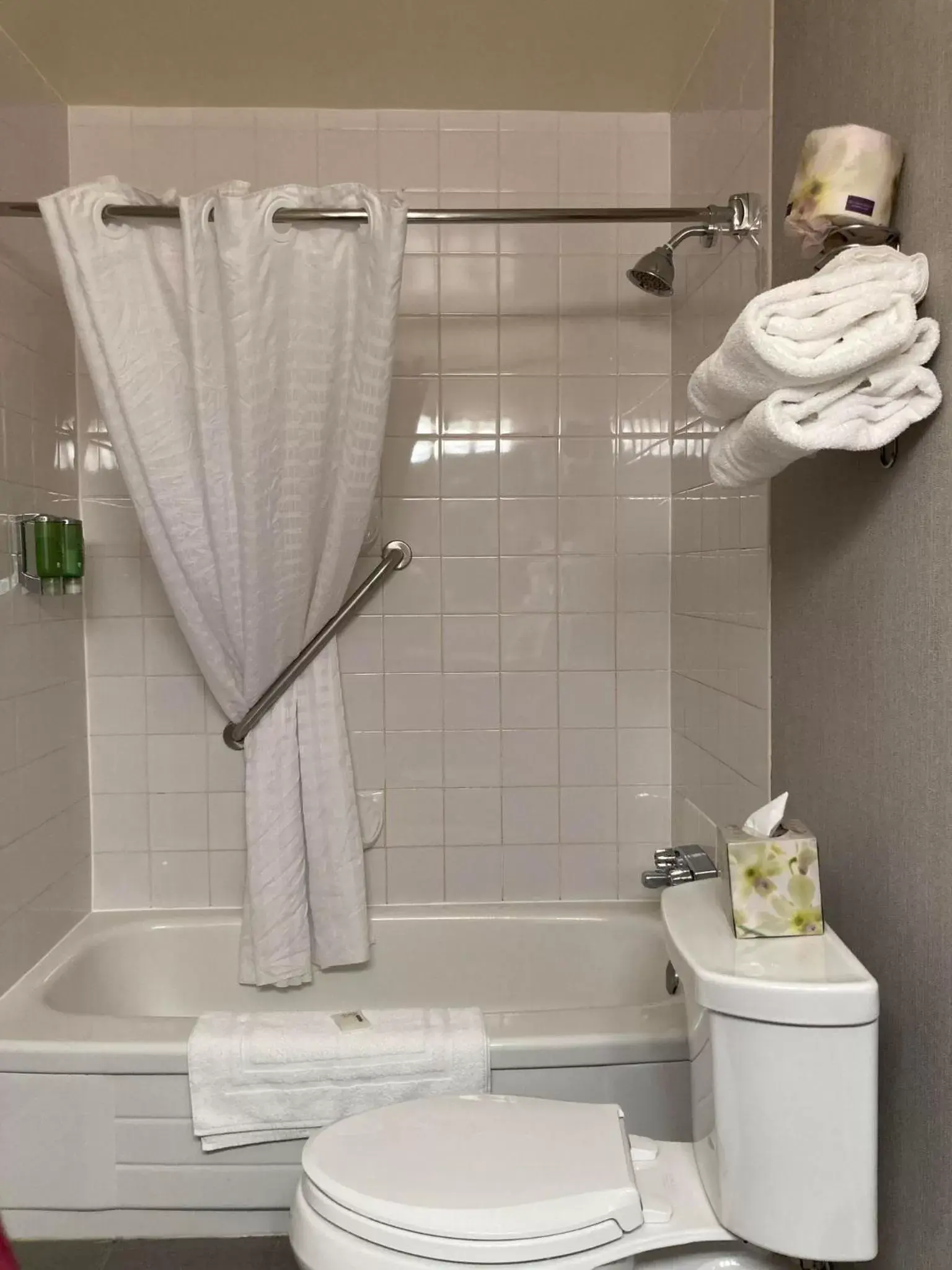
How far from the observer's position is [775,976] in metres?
1.17

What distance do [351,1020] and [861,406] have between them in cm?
133

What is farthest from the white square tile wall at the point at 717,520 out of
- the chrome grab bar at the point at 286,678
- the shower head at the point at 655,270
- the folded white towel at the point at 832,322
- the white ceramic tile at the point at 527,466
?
the chrome grab bar at the point at 286,678

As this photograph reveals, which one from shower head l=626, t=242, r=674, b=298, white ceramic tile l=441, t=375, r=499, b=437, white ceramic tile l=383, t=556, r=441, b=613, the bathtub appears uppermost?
shower head l=626, t=242, r=674, b=298

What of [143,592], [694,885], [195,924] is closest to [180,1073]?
[195,924]

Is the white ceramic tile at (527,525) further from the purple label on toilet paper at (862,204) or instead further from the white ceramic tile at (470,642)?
the purple label on toilet paper at (862,204)

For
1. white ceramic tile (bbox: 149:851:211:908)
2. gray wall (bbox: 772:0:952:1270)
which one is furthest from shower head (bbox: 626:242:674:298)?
white ceramic tile (bbox: 149:851:211:908)

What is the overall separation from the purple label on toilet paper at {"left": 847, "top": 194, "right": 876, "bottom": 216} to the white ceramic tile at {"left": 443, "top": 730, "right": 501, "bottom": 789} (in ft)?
4.97

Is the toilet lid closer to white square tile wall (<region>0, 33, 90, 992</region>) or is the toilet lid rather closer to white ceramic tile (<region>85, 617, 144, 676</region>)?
white square tile wall (<region>0, 33, 90, 992</region>)

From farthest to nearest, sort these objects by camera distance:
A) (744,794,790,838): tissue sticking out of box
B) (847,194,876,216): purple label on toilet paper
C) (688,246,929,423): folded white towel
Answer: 1. (744,794,790,838): tissue sticking out of box
2. (847,194,876,216): purple label on toilet paper
3. (688,246,929,423): folded white towel

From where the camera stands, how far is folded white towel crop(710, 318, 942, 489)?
3.69 ft

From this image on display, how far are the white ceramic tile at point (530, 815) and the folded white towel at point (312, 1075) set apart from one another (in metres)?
0.74

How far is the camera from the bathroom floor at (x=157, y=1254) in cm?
175

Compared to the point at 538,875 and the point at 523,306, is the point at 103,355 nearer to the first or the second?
the point at 523,306

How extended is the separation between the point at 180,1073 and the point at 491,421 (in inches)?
59.7
